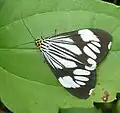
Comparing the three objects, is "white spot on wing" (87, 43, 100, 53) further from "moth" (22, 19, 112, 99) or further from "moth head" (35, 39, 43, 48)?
"moth head" (35, 39, 43, 48)

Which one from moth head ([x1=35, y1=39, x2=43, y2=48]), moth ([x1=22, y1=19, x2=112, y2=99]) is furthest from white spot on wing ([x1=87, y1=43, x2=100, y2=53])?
moth head ([x1=35, y1=39, x2=43, y2=48])

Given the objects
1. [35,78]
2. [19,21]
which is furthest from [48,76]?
[19,21]

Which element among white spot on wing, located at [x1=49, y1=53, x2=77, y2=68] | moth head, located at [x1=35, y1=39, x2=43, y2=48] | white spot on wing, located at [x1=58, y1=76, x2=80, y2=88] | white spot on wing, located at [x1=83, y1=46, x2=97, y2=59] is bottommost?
white spot on wing, located at [x1=58, y1=76, x2=80, y2=88]

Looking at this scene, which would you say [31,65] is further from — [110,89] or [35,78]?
[110,89]

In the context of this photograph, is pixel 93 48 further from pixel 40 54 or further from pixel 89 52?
pixel 40 54

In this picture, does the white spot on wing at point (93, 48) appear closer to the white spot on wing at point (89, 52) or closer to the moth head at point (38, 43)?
the white spot on wing at point (89, 52)

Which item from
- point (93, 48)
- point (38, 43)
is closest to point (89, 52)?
point (93, 48)
